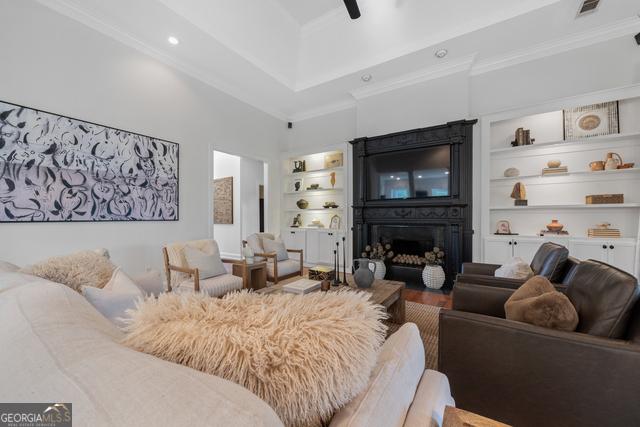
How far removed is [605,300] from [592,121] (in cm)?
335

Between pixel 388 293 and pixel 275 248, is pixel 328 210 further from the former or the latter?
pixel 388 293

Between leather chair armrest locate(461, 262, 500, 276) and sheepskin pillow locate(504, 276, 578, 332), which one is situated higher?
sheepskin pillow locate(504, 276, 578, 332)

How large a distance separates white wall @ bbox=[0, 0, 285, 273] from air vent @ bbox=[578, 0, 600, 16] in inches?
181

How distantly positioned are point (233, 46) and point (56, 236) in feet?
9.83

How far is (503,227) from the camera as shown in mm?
3557

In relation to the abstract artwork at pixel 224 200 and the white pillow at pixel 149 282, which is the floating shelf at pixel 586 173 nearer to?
the white pillow at pixel 149 282

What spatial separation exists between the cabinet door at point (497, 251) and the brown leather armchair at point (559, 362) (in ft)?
7.48

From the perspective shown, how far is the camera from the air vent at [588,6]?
8.50 feet

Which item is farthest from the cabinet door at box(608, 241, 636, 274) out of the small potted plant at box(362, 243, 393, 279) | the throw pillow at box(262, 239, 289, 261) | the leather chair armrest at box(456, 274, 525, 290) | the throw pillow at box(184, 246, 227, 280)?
the throw pillow at box(184, 246, 227, 280)

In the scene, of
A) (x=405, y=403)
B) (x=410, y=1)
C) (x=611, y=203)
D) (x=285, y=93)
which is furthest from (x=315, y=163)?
(x=405, y=403)

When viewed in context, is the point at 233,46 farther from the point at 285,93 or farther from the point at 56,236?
the point at 56,236

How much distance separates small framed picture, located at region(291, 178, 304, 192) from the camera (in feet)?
17.9

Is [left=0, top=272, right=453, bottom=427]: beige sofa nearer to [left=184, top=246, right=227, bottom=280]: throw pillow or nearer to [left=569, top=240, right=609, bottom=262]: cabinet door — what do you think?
[left=184, top=246, right=227, bottom=280]: throw pillow

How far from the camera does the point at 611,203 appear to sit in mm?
2936
